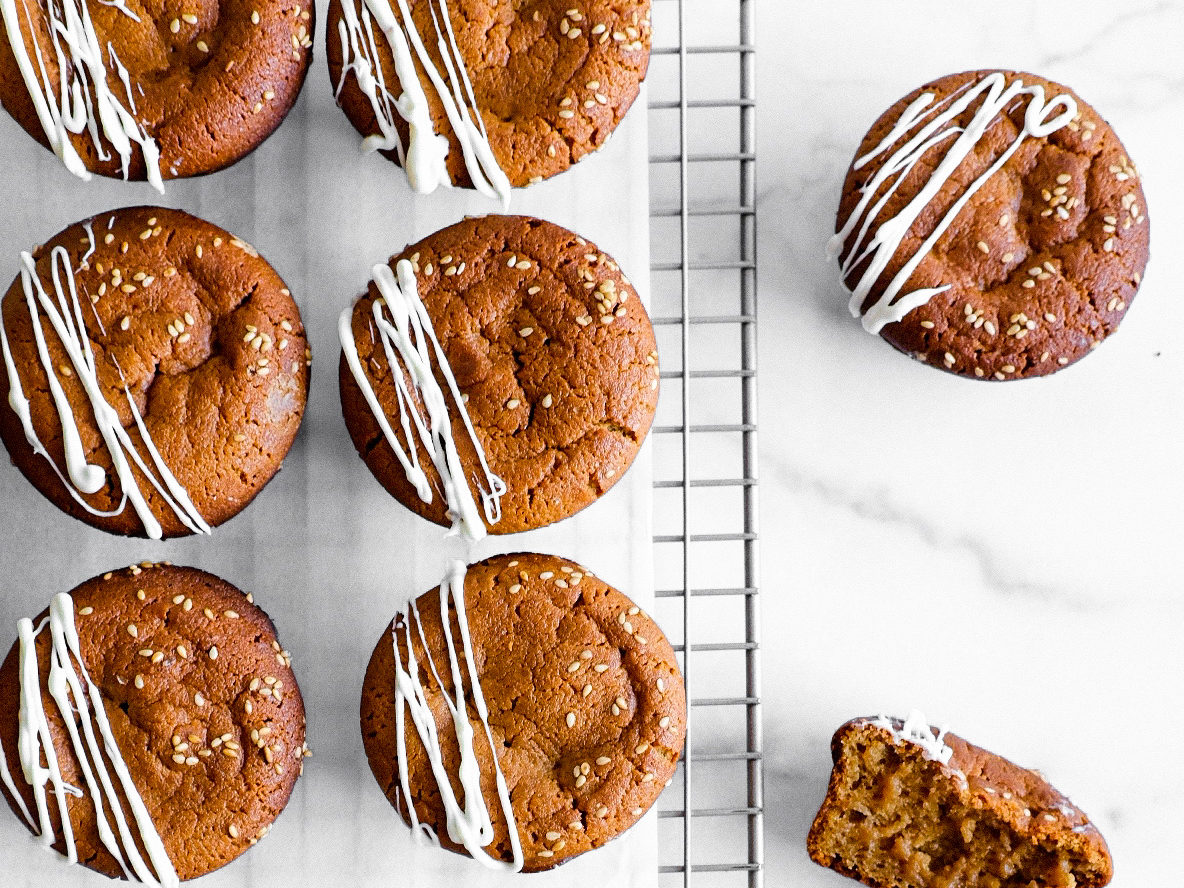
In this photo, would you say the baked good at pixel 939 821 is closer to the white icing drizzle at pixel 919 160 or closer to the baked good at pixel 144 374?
the white icing drizzle at pixel 919 160

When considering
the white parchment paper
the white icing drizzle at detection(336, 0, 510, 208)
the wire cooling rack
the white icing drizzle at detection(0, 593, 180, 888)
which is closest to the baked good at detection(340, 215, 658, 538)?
the white icing drizzle at detection(336, 0, 510, 208)

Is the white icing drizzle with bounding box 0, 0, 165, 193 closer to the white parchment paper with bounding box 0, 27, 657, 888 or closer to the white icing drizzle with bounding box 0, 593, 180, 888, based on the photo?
the white parchment paper with bounding box 0, 27, 657, 888

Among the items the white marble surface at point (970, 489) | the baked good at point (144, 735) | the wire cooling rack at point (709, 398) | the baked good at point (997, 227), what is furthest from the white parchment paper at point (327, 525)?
the baked good at point (997, 227)

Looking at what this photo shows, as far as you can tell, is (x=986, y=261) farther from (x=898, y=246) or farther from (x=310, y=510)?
(x=310, y=510)

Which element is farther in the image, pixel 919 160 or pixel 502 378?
pixel 919 160

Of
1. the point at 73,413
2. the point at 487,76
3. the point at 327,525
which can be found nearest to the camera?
the point at 73,413

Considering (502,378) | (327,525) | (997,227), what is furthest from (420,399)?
(997,227)

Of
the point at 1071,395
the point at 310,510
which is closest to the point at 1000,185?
the point at 1071,395

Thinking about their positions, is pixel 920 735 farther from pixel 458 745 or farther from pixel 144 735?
pixel 144 735
